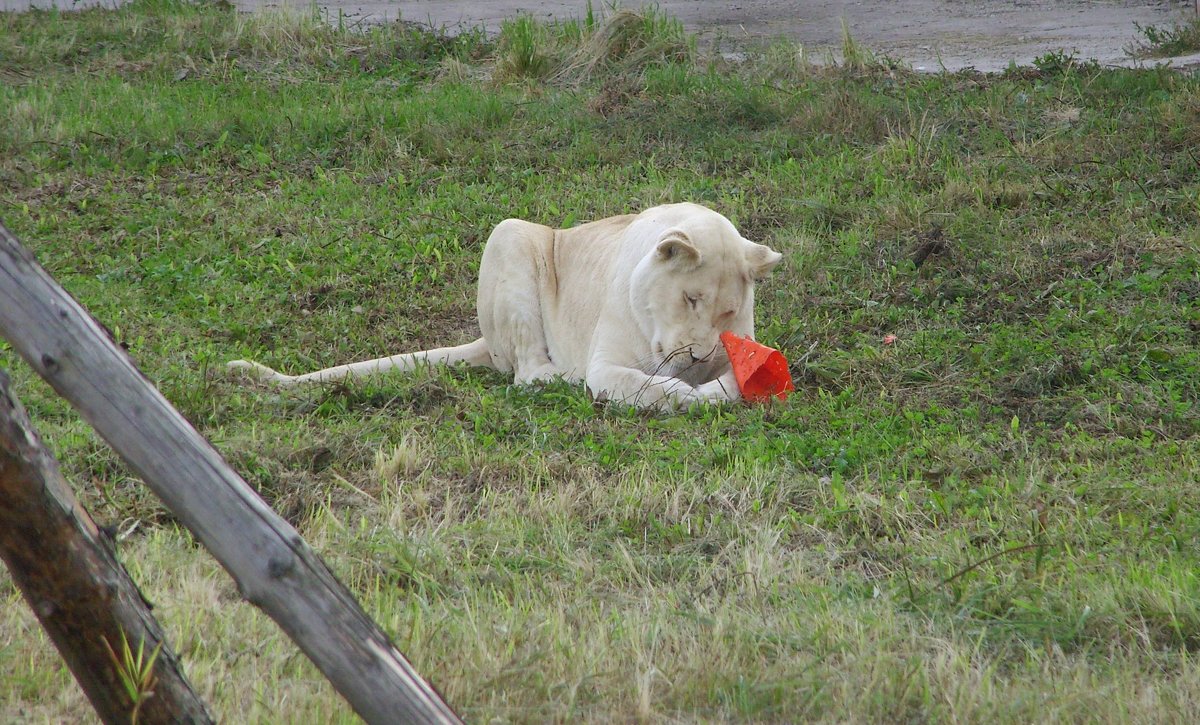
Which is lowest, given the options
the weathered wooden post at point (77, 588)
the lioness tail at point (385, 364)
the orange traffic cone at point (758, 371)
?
the lioness tail at point (385, 364)

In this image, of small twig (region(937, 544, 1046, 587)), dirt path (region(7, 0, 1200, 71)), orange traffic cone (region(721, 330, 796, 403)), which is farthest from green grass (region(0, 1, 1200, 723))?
dirt path (region(7, 0, 1200, 71))

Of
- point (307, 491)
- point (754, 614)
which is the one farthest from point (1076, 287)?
point (307, 491)

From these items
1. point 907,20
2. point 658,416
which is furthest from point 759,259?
point 907,20

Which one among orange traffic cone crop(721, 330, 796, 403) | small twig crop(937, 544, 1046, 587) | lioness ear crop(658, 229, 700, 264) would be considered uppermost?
lioness ear crop(658, 229, 700, 264)

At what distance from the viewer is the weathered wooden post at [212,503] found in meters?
2.75

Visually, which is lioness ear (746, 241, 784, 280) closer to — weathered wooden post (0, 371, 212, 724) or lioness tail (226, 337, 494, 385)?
lioness tail (226, 337, 494, 385)

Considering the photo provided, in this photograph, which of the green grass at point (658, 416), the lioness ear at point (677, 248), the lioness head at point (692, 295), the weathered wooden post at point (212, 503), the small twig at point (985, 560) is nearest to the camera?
the weathered wooden post at point (212, 503)

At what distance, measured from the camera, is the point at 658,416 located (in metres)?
6.13

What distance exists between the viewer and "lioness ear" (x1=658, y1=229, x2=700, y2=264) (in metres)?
6.16

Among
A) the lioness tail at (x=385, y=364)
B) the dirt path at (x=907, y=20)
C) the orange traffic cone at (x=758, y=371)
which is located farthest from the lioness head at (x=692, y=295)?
the dirt path at (x=907, y=20)

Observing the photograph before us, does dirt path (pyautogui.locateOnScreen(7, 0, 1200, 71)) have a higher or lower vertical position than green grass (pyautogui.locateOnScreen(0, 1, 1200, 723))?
higher

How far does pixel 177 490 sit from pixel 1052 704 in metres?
2.42

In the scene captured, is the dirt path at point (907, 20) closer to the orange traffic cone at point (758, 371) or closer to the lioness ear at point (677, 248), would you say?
the lioness ear at point (677, 248)

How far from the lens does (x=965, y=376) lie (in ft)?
20.4
